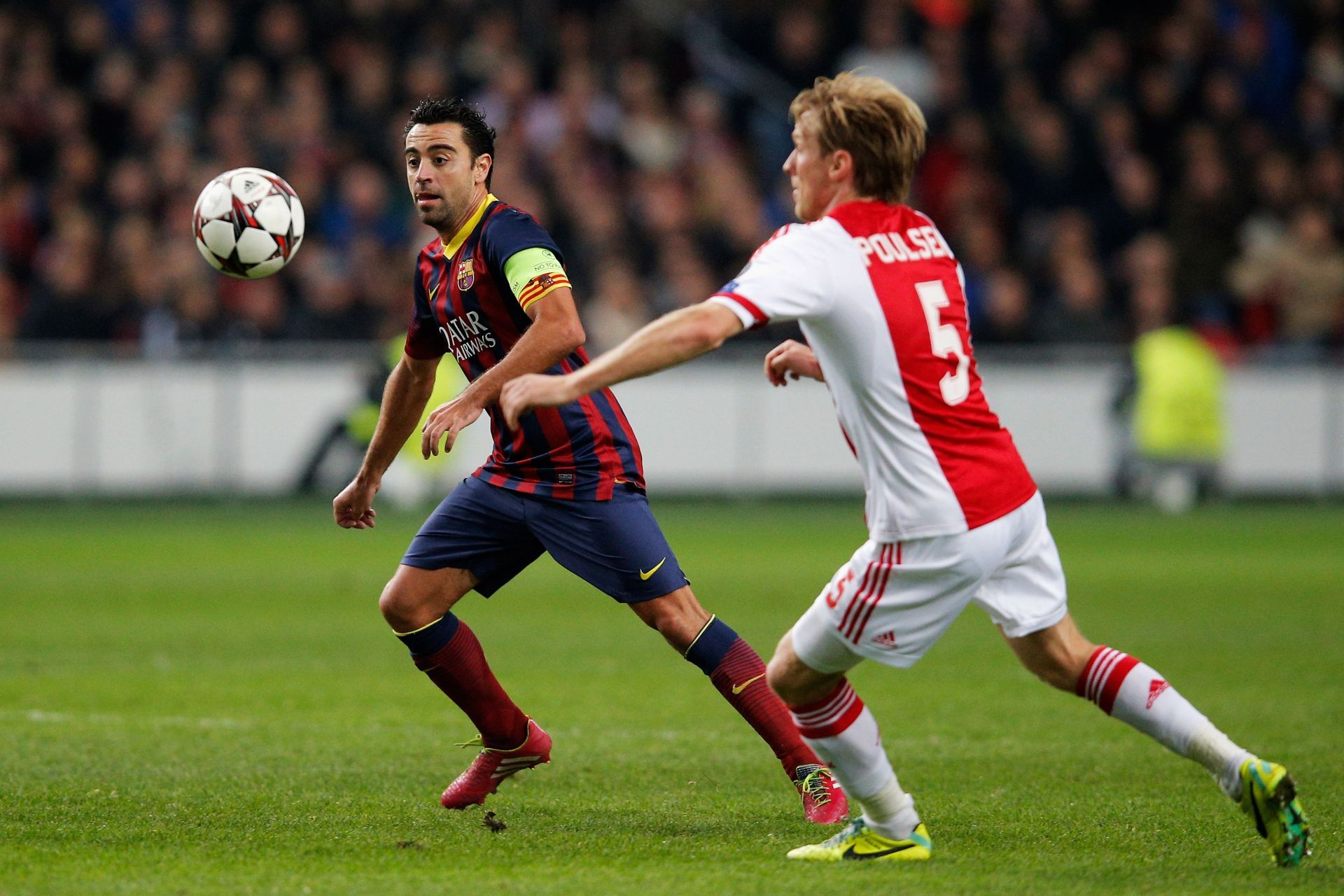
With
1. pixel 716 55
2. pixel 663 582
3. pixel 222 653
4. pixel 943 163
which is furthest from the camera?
pixel 716 55

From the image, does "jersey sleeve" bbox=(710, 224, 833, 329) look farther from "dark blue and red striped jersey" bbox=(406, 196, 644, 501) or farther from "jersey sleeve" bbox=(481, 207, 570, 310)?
"dark blue and red striped jersey" bbox=(406, 196, 644, 501)

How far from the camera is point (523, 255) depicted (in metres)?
5.64

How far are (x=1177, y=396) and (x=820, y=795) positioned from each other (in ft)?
45.4

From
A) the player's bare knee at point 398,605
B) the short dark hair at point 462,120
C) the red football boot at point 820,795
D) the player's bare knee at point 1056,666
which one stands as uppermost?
the short dark hair at point 462,120

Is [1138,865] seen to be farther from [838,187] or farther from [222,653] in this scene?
[222,653]

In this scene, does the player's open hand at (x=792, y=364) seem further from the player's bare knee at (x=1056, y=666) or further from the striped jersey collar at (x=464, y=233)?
the striped jersey collar at (x=464, y=233)

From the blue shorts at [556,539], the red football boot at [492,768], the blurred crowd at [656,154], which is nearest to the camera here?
the blue shorts at [556,539]

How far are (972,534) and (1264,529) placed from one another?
527 inches

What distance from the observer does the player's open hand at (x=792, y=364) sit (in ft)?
17.3

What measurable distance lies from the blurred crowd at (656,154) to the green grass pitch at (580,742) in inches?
221

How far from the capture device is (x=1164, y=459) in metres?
18.9

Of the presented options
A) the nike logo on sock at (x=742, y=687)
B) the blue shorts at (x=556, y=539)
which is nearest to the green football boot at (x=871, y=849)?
the nike logo on sock at (x=742, y=687)

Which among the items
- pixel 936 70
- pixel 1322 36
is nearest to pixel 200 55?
pixel 936 70

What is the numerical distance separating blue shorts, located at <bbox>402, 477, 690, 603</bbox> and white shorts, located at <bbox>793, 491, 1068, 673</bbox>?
1.03 m
